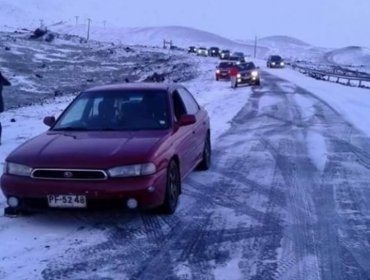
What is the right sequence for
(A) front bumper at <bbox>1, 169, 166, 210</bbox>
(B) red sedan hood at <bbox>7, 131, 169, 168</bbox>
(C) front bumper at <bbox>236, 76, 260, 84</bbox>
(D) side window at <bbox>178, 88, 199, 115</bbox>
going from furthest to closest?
(C) front bumper at <bbox>236, 76, 260, 84</bbox> → (D) side window at <bbox>178, 88, 199, 115</bbox> → (B) red sedan hood at <bbox>7, 131, 169, 168</bbox> → (A) front bumper at <bbox>1, 169, 166, 210</bbox>

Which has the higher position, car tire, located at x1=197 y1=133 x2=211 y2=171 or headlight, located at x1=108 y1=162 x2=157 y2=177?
headlight, located at x1=108 y1=162 x2=157 y2=177

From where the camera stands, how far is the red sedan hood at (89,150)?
6.26m

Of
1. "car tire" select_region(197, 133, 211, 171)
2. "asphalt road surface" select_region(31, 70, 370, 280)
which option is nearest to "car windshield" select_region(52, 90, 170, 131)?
"asphalt road surface" select_region(31, 70, 370, 280)

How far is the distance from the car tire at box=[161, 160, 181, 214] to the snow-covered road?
10cm

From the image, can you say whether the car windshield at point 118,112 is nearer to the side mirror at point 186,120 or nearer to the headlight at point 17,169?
the side mirror at point 186,120

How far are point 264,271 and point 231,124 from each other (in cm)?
1081

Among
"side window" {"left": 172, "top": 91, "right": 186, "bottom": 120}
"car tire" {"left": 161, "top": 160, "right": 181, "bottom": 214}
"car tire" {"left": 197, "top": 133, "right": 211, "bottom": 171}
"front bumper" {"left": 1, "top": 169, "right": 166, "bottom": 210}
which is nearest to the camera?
"front bumper" {"left": 1, "top": 169, "right": 166, "bottom": 210}

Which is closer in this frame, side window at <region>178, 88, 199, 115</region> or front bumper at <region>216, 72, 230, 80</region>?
side window at <region>178, 88, 199, 115</region>

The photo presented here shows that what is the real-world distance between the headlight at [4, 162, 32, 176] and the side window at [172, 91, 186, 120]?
2.23 m

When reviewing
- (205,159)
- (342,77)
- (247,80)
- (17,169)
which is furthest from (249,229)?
(342,77)

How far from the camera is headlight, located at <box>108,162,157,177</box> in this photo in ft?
20.5

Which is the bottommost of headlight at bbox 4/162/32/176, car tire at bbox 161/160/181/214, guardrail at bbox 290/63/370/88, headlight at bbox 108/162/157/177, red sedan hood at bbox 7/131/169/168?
guardrail at bbox 290/63/370/88

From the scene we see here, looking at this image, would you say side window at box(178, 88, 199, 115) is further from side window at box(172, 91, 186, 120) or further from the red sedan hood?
the red sedan hood

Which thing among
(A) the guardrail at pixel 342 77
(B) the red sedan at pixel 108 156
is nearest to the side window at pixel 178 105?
(B) the red sedan at pixel 108 156
